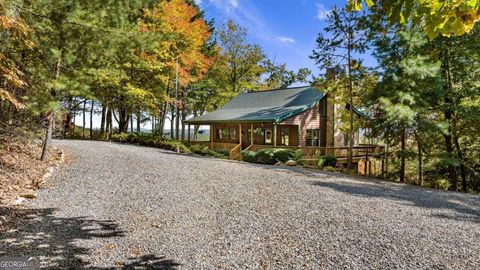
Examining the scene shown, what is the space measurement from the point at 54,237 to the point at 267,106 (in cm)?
2027

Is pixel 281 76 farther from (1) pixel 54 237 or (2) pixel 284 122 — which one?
(1) pixel 54 237

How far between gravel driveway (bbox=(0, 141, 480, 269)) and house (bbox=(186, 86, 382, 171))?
39.6 ft

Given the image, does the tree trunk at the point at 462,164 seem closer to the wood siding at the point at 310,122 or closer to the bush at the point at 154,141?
the wood siding at the point at 310,122

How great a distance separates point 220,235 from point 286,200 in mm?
2717

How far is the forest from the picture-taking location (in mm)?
7023

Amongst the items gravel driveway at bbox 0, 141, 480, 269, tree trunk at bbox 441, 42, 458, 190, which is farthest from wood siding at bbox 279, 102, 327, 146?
gravel driveway at bbox 0, 141, 480, 269

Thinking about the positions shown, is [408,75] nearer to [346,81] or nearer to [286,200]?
[346,81]

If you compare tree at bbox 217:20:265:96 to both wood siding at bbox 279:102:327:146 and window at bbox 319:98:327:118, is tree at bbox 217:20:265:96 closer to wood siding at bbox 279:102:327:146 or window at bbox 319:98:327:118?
window at bbox 319:98:327:118

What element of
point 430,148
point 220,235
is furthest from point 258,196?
point 430,148

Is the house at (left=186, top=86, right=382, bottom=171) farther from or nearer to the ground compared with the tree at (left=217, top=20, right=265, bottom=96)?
nearer to the ground

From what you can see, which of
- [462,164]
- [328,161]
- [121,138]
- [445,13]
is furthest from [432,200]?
[121,138]

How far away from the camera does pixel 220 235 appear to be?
5453 mm

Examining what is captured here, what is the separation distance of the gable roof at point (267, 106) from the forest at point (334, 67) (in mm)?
3378

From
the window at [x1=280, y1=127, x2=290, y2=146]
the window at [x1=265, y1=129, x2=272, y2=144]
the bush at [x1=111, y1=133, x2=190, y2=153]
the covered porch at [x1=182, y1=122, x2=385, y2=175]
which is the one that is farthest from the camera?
the window at [x1=265, y1=129, x2=272, y2=144]
